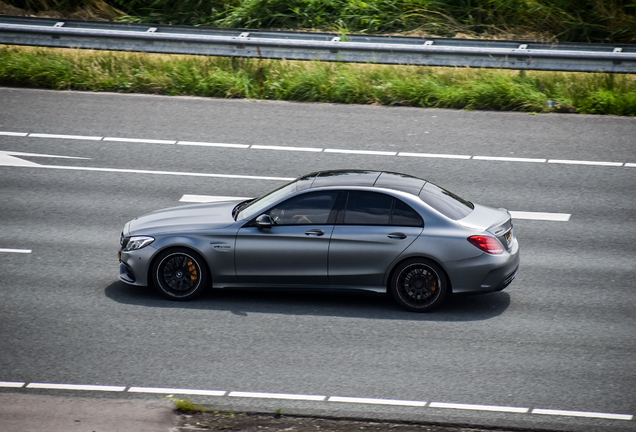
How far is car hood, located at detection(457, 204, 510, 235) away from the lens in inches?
359


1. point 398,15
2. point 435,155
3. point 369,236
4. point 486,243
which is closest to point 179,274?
point 369,236

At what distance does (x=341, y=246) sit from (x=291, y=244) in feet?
1.94

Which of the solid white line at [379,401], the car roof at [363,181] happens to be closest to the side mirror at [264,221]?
the car roof at [363,181]

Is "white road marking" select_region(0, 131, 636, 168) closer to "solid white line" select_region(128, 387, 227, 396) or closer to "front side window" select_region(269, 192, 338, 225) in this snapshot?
"front side window" select_region(269, 192, 338, 225)

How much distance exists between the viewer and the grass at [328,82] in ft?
53.2

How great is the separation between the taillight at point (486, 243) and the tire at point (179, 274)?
10.4ft

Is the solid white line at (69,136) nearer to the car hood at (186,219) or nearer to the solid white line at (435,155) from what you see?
the car hood at (186,219)

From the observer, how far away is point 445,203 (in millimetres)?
9445

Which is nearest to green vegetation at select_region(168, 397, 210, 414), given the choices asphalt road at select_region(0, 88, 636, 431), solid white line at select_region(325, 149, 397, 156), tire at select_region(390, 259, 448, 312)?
asphalt road at select_region(0, 88, 636, 431)

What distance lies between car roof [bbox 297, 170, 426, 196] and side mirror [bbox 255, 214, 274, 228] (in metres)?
0.57

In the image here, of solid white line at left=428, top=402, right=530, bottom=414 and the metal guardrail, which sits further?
the metal guardrail

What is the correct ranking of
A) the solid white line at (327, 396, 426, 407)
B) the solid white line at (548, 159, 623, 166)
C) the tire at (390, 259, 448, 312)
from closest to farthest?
the solid white line at (327, 396, 426, 407) < the tire at (390, 259, 448, 312) < the solid white line at (548, 159, 623, 166)

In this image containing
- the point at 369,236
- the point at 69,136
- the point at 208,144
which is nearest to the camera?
the point at 369,236

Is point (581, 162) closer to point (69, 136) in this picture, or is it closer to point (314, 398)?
point (314, 398)
